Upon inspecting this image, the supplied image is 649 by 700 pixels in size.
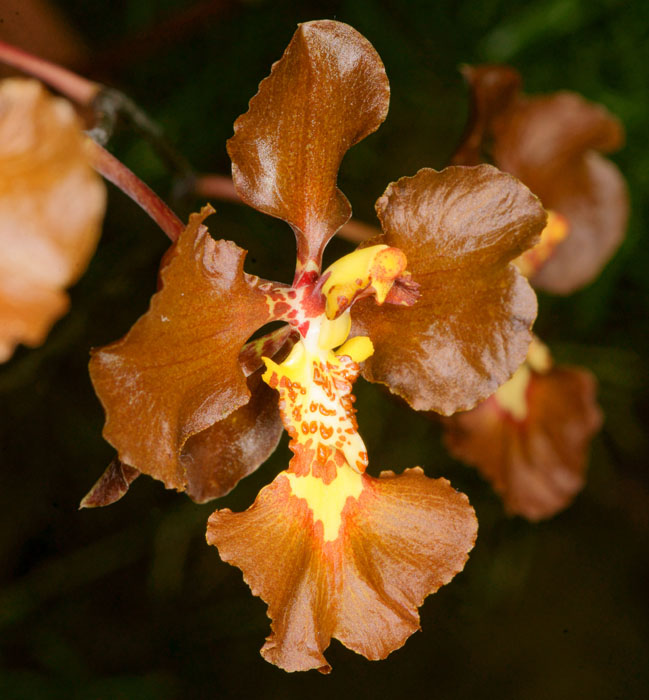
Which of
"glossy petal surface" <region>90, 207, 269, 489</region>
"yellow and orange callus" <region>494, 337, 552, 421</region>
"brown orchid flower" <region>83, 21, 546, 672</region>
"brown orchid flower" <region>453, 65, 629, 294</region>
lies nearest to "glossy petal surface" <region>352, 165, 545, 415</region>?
"brown orchid flower" <region>83, 21, 546, 672</region>

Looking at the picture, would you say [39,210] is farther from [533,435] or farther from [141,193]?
[533,435]

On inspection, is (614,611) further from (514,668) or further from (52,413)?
(52,413)

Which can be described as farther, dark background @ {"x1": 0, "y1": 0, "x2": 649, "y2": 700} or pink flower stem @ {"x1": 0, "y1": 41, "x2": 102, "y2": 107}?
dark background @ {"x1": 0, "y1": 0, "x2": 649, "y2": 700}

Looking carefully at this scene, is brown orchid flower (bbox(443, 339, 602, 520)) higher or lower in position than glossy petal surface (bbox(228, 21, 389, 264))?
lower

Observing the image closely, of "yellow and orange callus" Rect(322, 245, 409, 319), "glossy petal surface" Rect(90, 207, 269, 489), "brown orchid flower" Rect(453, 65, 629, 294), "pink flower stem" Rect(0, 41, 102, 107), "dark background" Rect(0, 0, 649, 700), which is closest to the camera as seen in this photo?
"glossy petal surface" Rect(90, 207, 269, 489)

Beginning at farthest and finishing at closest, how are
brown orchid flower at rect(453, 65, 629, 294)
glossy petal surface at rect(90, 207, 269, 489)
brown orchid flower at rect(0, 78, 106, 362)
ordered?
brown orchid flower at rect(453, 65, 629, 294) < glossy petal surface at rect(90, 207, 269, 489) < brown orchid flower at rect(0, 78, 106, 362)

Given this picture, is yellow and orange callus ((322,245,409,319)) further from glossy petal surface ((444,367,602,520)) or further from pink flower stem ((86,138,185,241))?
glossy petal surface ((444,367,602,520))

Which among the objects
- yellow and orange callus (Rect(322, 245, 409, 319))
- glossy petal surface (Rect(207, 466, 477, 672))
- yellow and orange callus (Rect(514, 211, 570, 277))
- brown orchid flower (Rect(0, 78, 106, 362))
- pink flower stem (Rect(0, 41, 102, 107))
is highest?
brown orchid flower (Rect(0, 78, 106, 362))

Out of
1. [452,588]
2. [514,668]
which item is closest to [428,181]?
[452,588]

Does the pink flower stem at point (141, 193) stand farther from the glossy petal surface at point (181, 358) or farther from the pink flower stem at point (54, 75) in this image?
the pink flower stem at point (54, 75)
